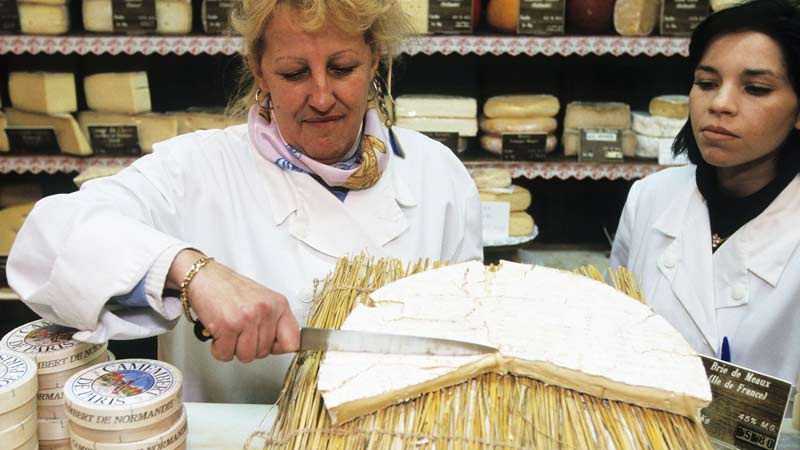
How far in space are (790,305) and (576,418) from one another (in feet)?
3.01

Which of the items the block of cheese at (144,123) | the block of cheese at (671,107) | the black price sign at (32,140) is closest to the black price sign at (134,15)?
the block of cheese at (144,123)

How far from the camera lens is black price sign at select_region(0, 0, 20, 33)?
8.21ft

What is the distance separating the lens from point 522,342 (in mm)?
931

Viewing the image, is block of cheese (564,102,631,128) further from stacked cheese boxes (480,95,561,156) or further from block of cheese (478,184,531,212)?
block of cheese (478,184,531,212)

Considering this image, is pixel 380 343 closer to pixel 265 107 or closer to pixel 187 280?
pixel 187 280

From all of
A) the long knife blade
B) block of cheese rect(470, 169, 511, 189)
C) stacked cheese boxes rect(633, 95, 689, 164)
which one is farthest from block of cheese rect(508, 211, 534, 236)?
the long knife blade

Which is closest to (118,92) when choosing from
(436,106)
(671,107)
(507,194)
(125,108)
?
(125,108)

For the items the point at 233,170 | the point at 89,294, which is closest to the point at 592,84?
the point at 233,170

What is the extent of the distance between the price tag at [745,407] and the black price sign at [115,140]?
90.6 inches

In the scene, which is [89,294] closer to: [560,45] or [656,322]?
[656,322]

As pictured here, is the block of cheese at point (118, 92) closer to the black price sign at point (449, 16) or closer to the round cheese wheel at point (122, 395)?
the black price sign at point (449, 16)

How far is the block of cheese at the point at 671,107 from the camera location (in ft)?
8.54

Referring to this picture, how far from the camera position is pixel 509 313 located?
101 cm

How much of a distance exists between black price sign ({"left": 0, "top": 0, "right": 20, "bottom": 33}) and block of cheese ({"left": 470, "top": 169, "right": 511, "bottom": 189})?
1.85m
